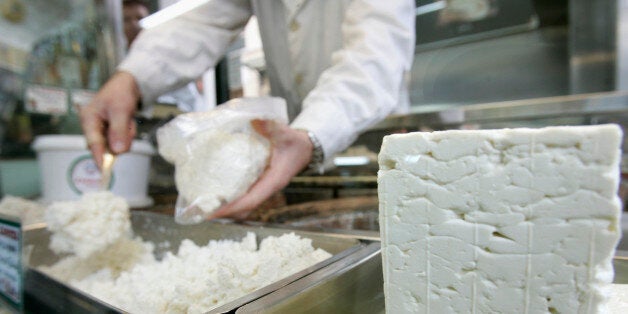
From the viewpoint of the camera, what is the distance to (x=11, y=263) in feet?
2.27

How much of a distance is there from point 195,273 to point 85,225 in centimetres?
36

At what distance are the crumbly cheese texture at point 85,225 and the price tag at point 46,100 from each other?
1.85 m

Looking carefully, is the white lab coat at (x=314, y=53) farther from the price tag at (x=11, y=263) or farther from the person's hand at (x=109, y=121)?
the price tag at (x=11, y=263)

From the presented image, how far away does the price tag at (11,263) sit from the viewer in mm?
661

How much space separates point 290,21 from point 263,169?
879 millimetres

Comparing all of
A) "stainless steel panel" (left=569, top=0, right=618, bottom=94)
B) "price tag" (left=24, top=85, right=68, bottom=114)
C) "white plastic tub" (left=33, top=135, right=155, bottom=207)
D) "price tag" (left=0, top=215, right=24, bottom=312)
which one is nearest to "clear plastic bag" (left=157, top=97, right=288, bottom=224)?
"price tag" (left=0, top=215, right=24, bottom=312)

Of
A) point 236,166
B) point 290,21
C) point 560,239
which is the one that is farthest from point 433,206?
point 290,21

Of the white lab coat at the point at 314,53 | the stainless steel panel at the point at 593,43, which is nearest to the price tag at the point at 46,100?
the white lab coat at the point at 314,53

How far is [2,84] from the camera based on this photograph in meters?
2.20

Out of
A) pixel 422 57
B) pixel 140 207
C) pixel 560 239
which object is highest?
pixel 422 57

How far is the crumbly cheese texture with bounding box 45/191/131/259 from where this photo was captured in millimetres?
819

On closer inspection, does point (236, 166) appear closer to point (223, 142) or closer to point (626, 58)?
point (223, 142)

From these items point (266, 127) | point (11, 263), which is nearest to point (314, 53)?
point (266, 127)

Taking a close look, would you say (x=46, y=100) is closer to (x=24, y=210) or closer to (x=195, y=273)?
(x=24, y=210)
